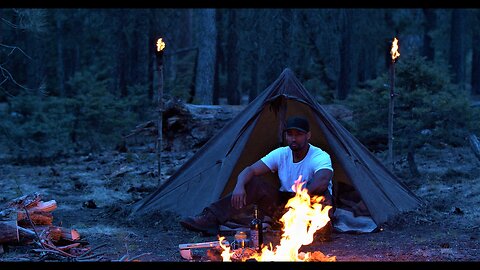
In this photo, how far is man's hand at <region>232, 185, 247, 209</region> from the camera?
6.51 m

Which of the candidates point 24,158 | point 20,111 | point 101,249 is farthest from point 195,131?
point 101,249

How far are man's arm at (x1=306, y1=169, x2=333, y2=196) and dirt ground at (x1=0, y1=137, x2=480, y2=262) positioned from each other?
0.54m

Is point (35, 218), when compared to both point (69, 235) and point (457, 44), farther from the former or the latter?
point (457, 44)

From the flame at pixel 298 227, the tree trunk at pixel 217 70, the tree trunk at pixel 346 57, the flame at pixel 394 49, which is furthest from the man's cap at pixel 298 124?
the tree trunk at pixel 217 70

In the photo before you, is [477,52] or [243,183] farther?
[477,52]

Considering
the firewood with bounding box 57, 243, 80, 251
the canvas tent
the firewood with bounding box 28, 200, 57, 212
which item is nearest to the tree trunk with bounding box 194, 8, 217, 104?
the canvas tent

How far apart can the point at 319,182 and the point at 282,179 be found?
516mm

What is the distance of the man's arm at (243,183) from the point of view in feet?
21.4

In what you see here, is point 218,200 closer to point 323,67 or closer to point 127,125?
point 127,125

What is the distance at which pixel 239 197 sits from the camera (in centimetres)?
651

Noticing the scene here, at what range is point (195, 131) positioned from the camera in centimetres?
1277

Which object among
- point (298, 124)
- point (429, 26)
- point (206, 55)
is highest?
point (429, 26)

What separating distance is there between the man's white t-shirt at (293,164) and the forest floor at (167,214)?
2.24 ft

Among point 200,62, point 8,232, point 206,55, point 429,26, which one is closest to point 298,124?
point 8,232
